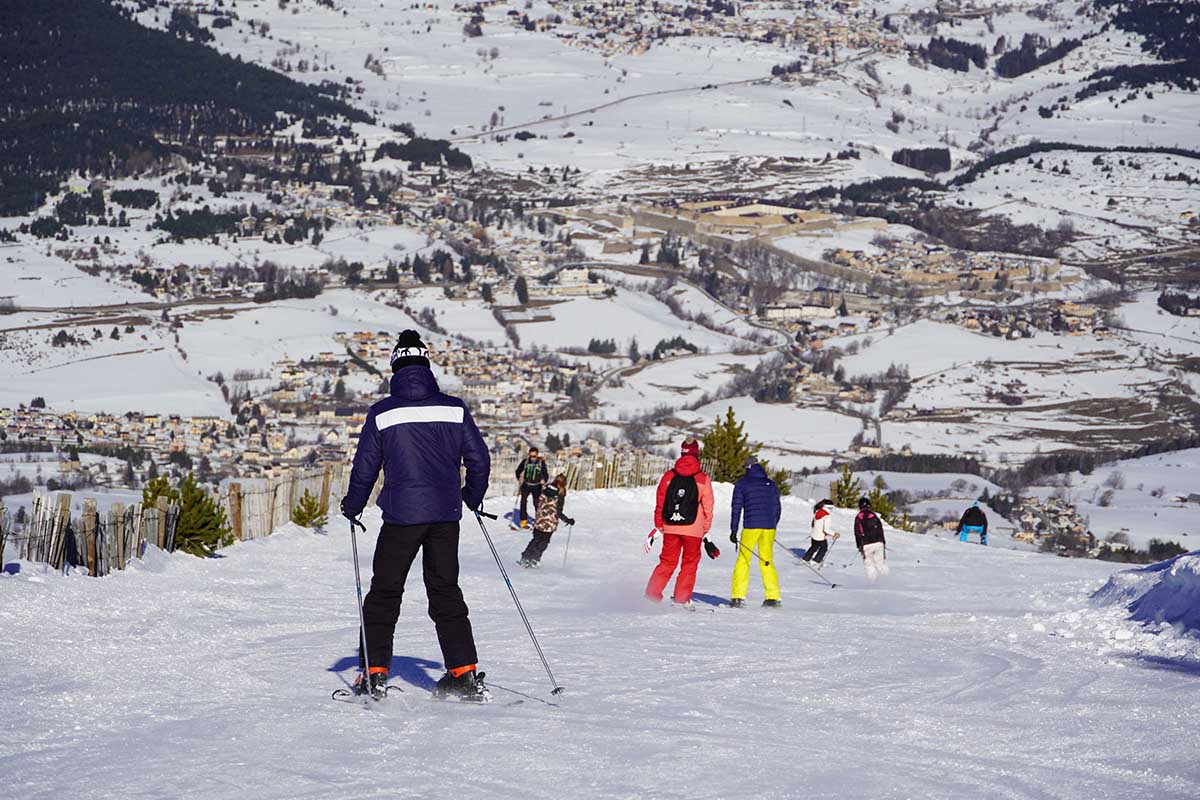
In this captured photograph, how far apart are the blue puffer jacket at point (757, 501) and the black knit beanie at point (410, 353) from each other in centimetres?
627

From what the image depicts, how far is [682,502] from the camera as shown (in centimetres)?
1265

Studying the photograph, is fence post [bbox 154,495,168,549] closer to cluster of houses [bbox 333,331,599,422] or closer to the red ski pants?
the red ski pants

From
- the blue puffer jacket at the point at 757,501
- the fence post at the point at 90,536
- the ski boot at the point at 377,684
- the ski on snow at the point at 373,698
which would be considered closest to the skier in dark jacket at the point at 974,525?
the blue puffer jacket at the point at 757,501

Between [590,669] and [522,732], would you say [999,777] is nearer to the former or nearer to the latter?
[522,732]

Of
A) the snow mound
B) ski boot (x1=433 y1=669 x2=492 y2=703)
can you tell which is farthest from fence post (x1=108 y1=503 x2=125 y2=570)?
the snow mound

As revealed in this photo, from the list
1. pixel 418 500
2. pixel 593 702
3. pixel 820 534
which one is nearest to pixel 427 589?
pixel 418 500

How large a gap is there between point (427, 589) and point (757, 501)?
6370 millimetres

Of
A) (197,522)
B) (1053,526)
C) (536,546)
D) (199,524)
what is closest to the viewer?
(197,522)

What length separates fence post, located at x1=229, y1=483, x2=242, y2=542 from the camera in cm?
1798

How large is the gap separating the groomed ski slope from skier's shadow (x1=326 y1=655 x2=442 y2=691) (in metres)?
0.03

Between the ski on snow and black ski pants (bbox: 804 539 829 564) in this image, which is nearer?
the ski on snow

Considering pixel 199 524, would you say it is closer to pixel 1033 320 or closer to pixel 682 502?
pixel 682 502

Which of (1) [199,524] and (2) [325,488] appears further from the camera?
(2) [325,488]

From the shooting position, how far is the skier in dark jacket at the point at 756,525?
528 inches
